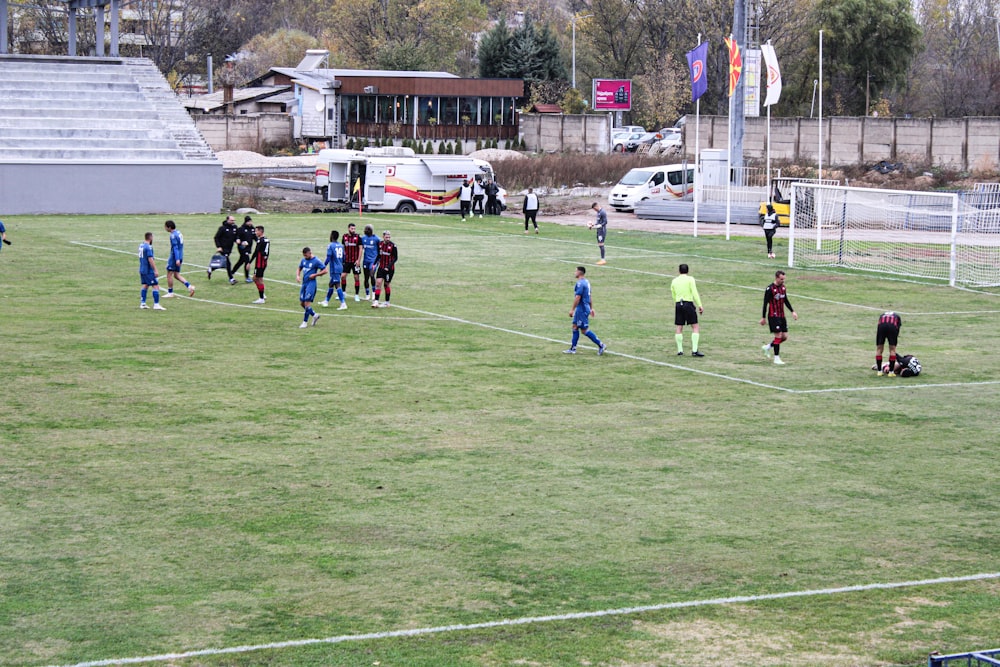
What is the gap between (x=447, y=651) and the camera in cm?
1009

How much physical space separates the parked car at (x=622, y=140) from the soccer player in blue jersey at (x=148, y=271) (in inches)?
2517

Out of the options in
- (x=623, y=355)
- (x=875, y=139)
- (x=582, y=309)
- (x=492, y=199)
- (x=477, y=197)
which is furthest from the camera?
(x=875, y=139)

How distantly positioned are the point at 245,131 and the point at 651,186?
122ft

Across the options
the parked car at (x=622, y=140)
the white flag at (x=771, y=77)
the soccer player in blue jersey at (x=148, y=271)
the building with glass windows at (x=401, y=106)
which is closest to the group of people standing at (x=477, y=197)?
the white flag at (x=771, y=77)

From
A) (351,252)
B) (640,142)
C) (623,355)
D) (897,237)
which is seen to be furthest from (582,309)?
(640,142)

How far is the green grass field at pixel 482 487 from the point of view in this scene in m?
10.6

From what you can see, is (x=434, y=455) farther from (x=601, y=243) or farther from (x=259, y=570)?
(x=601, y=243)

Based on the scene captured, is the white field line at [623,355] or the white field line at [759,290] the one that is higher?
the white field line at [759,290]

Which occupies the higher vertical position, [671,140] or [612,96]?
[612,96]

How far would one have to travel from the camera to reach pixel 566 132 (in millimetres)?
87938

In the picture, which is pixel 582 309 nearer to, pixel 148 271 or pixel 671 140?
pixel 148 271

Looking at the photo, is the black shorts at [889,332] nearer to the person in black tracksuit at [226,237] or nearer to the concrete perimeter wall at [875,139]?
the person in black tracksuit at [226,237]

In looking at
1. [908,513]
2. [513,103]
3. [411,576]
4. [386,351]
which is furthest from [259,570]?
[513,103]

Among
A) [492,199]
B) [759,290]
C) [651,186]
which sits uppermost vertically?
Result: [651,186]
